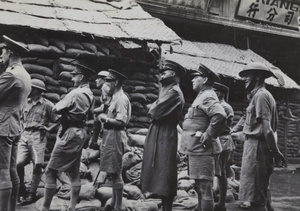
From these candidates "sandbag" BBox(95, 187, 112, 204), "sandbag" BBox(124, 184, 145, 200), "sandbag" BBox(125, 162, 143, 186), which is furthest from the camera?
"sandbag" BBox(125, 162, 143, 186)

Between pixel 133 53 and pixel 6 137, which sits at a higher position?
pixel 133 53

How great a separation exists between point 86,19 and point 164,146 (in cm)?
368

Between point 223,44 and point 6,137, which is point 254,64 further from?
point 223,44

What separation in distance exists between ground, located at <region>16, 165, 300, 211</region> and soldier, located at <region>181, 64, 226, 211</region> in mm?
1786

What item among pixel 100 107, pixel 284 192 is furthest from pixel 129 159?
pixel 284 192

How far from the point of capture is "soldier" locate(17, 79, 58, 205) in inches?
204

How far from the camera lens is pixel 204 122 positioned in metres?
4.12

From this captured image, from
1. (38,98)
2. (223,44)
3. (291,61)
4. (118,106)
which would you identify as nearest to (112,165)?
(118,106)

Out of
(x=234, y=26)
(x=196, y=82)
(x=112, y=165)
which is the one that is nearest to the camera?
(x=196, y=82)

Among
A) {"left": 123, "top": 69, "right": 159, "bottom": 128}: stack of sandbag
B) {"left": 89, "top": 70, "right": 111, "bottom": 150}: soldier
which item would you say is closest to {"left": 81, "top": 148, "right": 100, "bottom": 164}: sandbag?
{"left": 89, "top": 70, "right": 111, "bottom": 150}: soldier

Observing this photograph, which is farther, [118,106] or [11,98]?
[118,106]

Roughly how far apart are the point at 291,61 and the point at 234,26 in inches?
131

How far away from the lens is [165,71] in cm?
455

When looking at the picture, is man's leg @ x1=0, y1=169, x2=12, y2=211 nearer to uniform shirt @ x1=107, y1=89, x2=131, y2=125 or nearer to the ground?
the ground
